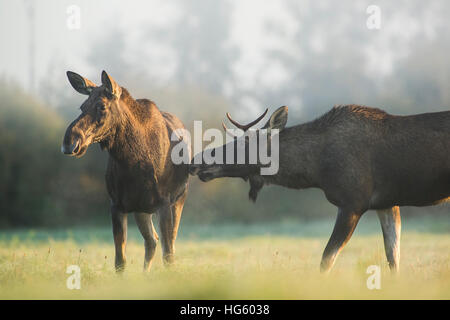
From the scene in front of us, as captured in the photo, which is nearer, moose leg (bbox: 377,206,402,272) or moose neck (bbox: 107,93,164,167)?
moose neck (bbox: 107,93,164,167)

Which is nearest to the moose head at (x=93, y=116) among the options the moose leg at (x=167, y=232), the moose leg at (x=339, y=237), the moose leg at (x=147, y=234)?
the moose leg at (x=167, y=232)

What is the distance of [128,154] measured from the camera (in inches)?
295

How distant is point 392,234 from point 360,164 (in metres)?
1.31

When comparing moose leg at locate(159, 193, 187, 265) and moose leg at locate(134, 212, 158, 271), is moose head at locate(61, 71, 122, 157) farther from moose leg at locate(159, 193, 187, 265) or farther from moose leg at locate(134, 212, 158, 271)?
moose leg at locate(134, 212, 158, 271)

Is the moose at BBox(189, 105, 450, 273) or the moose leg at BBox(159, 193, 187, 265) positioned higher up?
the moose at BBox(189, 105, 450, 273)

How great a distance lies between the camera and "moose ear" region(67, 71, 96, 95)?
7.41 metres

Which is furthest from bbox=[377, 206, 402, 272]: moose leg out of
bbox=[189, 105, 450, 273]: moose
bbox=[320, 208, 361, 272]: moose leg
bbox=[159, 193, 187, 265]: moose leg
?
bbox=[159, 193, 187, 265]: moose leg

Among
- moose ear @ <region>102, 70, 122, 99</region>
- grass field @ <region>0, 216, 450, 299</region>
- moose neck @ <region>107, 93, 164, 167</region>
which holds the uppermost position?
moose ear @ <region>102, 70, 122, 99</region>

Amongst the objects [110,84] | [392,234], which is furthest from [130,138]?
[392,234]

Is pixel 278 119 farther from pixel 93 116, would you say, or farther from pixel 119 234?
pixel 119 234

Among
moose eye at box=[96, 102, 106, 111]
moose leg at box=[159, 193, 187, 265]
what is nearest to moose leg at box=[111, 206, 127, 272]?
moose leg at box=[159, 193, 187, 265]

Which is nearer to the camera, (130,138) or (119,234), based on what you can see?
(130,138)

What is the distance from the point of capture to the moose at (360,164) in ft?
23.3

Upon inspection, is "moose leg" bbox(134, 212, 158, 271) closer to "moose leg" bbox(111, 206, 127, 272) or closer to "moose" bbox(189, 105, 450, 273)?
"moose leg" bbox(111, 206, 127, 272)
